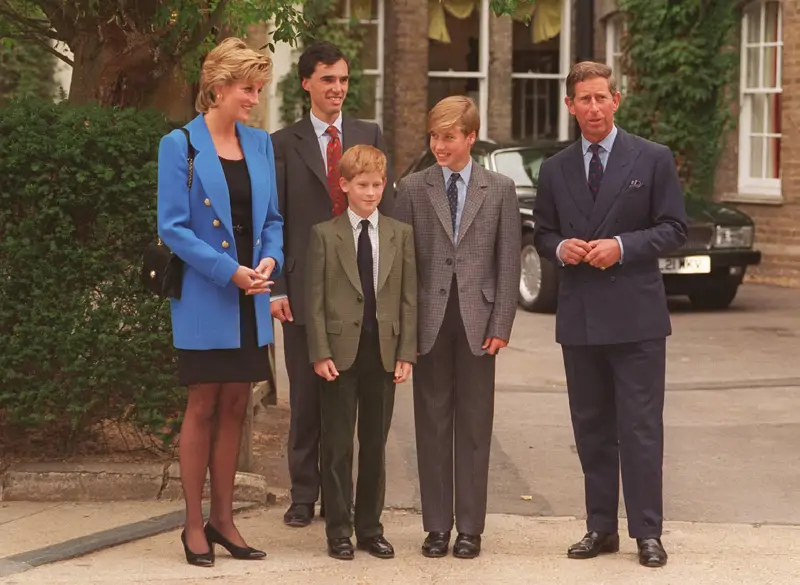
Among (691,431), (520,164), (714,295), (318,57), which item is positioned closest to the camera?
(318,57)

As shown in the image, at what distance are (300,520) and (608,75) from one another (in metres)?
2.25

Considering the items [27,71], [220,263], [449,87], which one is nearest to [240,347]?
[220,263]

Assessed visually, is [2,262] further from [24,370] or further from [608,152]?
[608,152]

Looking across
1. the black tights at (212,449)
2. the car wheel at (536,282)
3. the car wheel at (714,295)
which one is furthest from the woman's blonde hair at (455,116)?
the car wheel at (714,295)

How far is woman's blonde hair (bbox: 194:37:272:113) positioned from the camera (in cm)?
615

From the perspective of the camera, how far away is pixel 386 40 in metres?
22.9

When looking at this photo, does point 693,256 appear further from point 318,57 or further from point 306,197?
point 318,57

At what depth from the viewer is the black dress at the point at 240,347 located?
6.26 m

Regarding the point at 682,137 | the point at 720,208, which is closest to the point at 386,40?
the point at 682,137

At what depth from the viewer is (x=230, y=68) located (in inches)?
242

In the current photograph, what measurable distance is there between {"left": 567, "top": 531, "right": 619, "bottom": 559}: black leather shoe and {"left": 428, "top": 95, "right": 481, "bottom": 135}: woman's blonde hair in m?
1.62

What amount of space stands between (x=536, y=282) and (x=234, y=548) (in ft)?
31.7

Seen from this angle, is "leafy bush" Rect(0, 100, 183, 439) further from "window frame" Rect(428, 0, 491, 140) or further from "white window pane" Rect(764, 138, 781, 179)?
"window frame" Rect(428, 0, 491, 140)

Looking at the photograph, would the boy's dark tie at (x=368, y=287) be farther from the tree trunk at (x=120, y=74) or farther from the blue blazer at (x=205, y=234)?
the tree trunk at (x=120, y=74)
